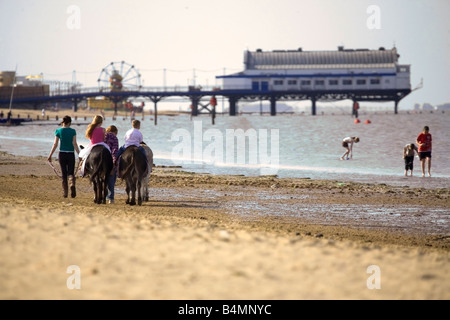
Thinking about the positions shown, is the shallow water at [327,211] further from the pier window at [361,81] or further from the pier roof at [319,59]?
the pier roof at [319,59]

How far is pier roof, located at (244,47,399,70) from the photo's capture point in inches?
4963

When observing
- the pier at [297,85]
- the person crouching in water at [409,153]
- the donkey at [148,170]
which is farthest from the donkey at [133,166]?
the pier at [297,85]

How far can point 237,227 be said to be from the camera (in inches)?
440

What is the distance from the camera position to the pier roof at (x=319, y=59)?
12606cm

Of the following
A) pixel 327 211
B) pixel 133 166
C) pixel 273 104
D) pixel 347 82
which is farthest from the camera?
pixel 273 104

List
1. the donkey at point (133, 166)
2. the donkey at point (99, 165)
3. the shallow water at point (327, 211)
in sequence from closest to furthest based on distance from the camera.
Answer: the shallow water at point (327, 211)
the donkey at point (99, 165)
the donkey at point (133, 166)

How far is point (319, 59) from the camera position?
128m

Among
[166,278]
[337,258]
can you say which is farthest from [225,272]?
[337,258]

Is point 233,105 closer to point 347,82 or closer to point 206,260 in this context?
point 347,82

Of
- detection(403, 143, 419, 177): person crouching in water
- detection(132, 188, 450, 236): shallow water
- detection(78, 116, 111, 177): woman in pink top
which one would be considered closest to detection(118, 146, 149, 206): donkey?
detection(78, 116, 111, 177): woman in pink top

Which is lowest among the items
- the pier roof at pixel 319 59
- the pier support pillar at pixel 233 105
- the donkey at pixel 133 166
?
the donkey at pixel 133 166

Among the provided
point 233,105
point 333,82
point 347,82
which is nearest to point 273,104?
point 233,105
